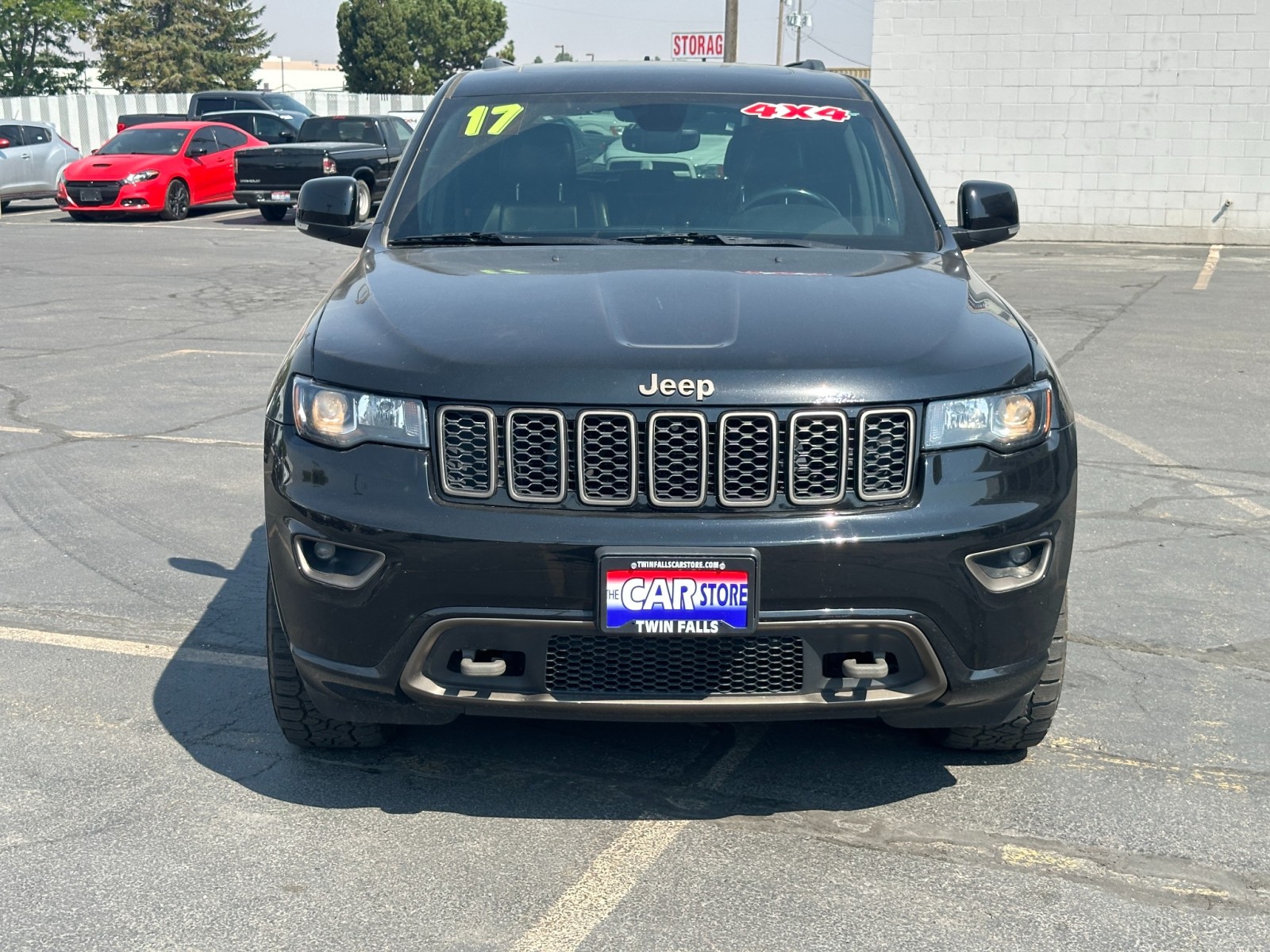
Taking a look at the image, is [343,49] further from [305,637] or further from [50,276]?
[305,637]

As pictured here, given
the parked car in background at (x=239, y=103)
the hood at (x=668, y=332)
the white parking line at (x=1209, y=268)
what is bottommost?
the white parking line at (x=1209, y=268)

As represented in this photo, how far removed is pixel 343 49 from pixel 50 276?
272 feet

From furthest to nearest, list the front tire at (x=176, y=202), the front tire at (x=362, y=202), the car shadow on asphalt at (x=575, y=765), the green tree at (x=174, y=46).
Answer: the green tree at (x=174, y=46) → the front tire at (x=176, y=202) → the front tire at (x=362, y=202) → the car shadow on asphalt at (x=575, y=765)

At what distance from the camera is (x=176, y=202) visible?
933 inches

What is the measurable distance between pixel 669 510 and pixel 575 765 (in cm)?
94

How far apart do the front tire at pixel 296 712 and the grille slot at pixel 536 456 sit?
75cm

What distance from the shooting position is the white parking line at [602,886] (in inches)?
118

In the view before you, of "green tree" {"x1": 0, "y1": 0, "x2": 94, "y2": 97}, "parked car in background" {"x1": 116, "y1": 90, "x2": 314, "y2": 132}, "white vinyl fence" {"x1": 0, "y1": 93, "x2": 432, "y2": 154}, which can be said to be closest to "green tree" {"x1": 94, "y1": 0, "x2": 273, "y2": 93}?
"green tree" {"x1": 0, "y1": 0, "x2": 94, "y2": 97}

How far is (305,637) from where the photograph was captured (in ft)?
11.3

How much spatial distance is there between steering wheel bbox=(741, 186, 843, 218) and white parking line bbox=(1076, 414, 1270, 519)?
2.92 metres

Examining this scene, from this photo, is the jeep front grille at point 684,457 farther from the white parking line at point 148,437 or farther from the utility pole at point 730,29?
the utility pole at point 730,29

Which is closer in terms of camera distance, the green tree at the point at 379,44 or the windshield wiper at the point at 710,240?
the windshield wiper at the point at 710,240

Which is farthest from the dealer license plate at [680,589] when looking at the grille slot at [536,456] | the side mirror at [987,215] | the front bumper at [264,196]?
the front bumper at [264,196]

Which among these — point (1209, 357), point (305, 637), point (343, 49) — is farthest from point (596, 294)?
point (343, 49)
